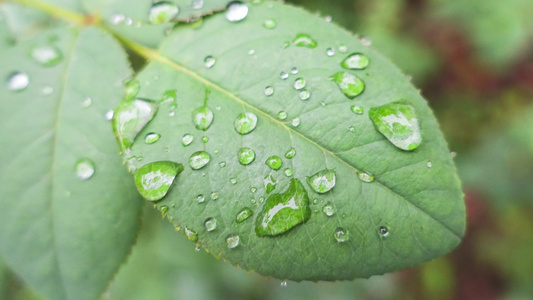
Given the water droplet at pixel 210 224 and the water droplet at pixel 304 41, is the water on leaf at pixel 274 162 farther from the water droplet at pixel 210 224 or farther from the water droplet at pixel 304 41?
the water droplet at pixel 304 41

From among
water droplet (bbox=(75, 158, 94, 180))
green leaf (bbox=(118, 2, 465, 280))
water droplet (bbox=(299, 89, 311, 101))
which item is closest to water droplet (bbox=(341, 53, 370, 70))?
green leaf (bbox=(118, 2, 465, 280))

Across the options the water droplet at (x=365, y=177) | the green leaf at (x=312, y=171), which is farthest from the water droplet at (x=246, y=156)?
the water droplet at (x=365, y=177)

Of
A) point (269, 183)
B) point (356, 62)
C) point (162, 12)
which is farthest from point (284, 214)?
point (162, 12)

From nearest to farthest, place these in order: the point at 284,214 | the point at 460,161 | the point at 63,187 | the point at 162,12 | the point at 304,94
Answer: the point at 284,214
the point at 304,94
the point at 63,187
the point at 162,12
the point at 460,161

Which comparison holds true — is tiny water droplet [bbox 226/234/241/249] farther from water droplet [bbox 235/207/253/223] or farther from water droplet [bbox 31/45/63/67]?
water droplet [bbox 31/45/63/67]

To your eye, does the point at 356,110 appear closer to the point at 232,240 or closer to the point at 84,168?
the point at 232,240
